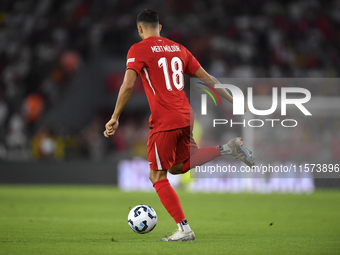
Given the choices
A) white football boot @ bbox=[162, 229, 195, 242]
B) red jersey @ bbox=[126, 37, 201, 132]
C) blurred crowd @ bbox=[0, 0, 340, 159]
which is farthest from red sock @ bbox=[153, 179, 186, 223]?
blurred crowd @ bbox=[0, 0, 340, 159]

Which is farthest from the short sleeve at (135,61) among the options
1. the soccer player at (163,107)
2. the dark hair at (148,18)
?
the dark hair at (148,18)

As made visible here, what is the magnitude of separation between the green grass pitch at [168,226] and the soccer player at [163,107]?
1.60 feet

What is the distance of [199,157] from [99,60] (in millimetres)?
13932

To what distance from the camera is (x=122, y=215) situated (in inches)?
312

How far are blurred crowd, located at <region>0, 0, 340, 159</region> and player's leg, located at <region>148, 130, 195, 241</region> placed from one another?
10606mm

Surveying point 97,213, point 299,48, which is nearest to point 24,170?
point 97,213

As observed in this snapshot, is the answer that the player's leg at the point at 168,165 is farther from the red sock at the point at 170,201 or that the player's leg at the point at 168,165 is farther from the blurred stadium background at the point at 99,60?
the blurred stadium background at the point at 99,60

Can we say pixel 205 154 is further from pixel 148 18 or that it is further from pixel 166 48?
pixel 148 18

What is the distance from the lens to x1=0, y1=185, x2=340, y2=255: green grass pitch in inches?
174

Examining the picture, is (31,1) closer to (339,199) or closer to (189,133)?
(339,199)

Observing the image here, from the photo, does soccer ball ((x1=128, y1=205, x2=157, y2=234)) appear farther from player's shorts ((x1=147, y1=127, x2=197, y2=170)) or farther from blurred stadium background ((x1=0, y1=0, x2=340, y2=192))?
blurred stadium background ((x1=0, y1=0, x2=340, y2=192))

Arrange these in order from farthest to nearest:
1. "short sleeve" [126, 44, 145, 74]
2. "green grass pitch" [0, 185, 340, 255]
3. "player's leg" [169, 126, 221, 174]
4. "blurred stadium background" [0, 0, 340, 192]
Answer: "blurred stadium background" [0, 0, 340, 192], "player's leg" [169, 126, 221, 174], "short sleeve" [126, 44, 145, 74], "green grass pitch" [0, 185, 340, 255]

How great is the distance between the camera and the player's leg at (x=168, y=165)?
479 centimetres

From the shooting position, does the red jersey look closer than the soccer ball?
Yes
